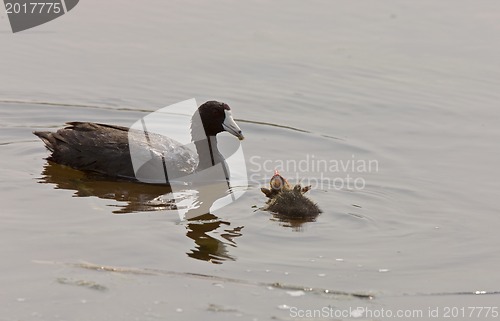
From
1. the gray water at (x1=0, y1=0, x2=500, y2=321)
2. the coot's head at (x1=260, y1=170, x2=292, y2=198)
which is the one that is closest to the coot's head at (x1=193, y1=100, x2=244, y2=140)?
the gray water at (x1=0, y1=0, x2=500, y2=321)

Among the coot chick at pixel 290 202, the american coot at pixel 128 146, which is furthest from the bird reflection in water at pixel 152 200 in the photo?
the coot chick at pixel 290 202

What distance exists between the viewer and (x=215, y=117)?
9.88 m

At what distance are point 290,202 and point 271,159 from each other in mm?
1737

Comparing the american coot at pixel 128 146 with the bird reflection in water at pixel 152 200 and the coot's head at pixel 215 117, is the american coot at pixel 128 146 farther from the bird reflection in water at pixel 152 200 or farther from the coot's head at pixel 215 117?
the bird reflection in water at pixel 152 200

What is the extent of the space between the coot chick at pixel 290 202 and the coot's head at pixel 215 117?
1.43 metres

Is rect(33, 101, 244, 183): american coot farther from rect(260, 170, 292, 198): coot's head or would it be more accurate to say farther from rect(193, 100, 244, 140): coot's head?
rect(260, 170, 292, 198): coot's head

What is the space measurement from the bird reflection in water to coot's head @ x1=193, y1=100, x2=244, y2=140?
0.73m

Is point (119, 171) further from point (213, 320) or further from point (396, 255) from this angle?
point (213, 320)

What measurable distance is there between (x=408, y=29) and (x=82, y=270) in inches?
300

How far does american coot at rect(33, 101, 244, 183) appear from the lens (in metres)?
9.59

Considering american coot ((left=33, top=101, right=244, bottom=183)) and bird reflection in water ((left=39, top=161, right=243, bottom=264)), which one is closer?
bird reflection in water ((left=39, top=161, right=243, bottom=264))

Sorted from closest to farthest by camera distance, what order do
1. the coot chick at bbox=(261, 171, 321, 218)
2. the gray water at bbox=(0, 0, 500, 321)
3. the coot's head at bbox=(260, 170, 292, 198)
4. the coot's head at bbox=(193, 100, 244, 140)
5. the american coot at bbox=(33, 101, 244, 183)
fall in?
the gray water at bbox=(0, 0, 500, 321)
the coot chick at bbox=(261, 171, 321, 218)
the coot's head at bbox=(260, 170, 292, 198)
the american coot at bbox=(33, 101, 244, 183)
the coot's head at bbox=(193, 100, 244, 140)

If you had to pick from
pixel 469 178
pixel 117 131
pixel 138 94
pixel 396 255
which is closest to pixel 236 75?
pixel 138 94

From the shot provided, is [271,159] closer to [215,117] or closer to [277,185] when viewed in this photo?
[215,117]
